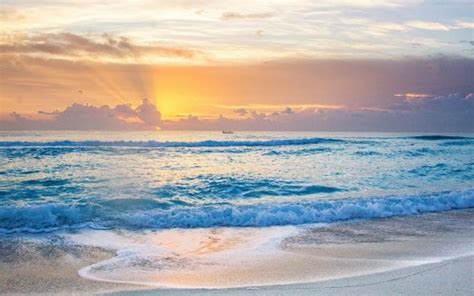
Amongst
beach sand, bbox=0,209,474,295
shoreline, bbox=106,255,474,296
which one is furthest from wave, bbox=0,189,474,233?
shoreline, bbox=106,255,474,296

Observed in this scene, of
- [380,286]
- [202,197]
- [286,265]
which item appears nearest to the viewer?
[380,286]

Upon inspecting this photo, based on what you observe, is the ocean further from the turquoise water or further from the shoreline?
the shoreline

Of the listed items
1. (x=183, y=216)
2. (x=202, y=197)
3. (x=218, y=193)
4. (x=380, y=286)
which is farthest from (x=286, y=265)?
(x=218, y=193)

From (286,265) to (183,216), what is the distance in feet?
14.3

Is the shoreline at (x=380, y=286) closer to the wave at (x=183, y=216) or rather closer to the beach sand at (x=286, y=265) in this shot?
the beach sand at (x=286, y=265)

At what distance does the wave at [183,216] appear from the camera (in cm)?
1045

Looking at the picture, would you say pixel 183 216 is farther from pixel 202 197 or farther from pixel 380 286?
pixel 380 286

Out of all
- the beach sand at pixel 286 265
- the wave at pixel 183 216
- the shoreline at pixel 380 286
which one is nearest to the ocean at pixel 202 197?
the wave at pixel 183 216

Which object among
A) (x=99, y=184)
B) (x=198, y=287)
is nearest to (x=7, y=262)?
(x=198, y=287)

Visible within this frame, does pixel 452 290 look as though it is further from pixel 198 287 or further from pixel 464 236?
pixel 464 236

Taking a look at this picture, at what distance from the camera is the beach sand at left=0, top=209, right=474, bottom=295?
18.6 feet

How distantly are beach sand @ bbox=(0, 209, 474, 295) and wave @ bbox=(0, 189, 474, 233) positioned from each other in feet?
3.23

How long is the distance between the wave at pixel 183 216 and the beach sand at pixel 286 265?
98 cm

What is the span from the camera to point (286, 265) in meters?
6.87
